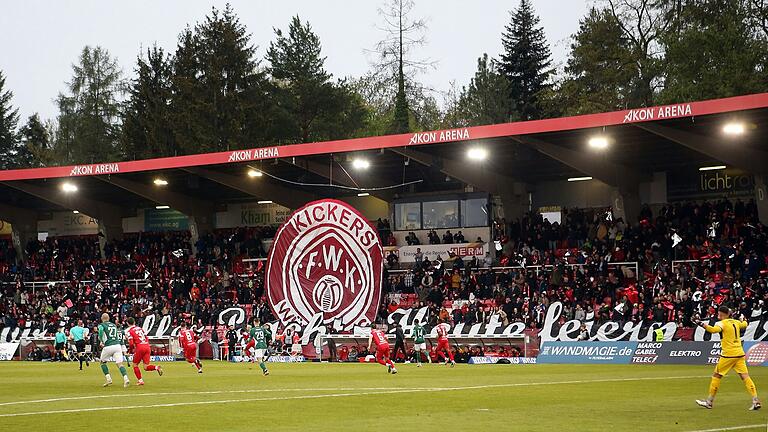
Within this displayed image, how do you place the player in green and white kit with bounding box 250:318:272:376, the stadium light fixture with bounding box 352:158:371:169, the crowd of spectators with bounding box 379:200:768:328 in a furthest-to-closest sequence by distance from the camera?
the stadium light fixture with bounding box 352:158:371:169 < the crowd of spectators with bounding box 379:200:768:328 < the player in green and white kit with bounding box 250:318:272:376

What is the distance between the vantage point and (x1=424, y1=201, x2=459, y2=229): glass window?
54906 mm

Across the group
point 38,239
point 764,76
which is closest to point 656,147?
point 764,76

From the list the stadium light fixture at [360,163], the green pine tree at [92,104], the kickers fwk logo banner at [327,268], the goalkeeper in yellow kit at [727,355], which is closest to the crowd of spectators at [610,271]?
the kickers fwk logo banner at [327,268]

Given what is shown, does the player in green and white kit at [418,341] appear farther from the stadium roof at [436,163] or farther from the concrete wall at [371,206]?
the concrete wall at [371,206]

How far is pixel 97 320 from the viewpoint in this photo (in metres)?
55.3

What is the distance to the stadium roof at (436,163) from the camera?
41562 mm

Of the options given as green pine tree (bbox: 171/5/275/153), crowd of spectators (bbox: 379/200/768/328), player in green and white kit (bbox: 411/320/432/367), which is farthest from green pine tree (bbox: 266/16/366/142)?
A: player in green and white kit (bbox: 411/320/432/367)

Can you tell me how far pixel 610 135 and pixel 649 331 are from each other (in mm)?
8684

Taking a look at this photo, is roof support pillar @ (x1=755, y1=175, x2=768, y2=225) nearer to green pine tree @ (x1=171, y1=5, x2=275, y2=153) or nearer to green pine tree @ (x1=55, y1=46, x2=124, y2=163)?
green pine tree @ (x1=171, y1=5, x2=275, y2=153)

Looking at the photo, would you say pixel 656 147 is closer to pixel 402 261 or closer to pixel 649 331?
pixel 649 331

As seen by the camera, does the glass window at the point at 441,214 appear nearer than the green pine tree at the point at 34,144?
Yes

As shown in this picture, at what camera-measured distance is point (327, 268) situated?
4891 cm

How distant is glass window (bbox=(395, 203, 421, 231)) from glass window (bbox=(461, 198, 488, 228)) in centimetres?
266

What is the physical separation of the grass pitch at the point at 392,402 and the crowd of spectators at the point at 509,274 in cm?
1063
